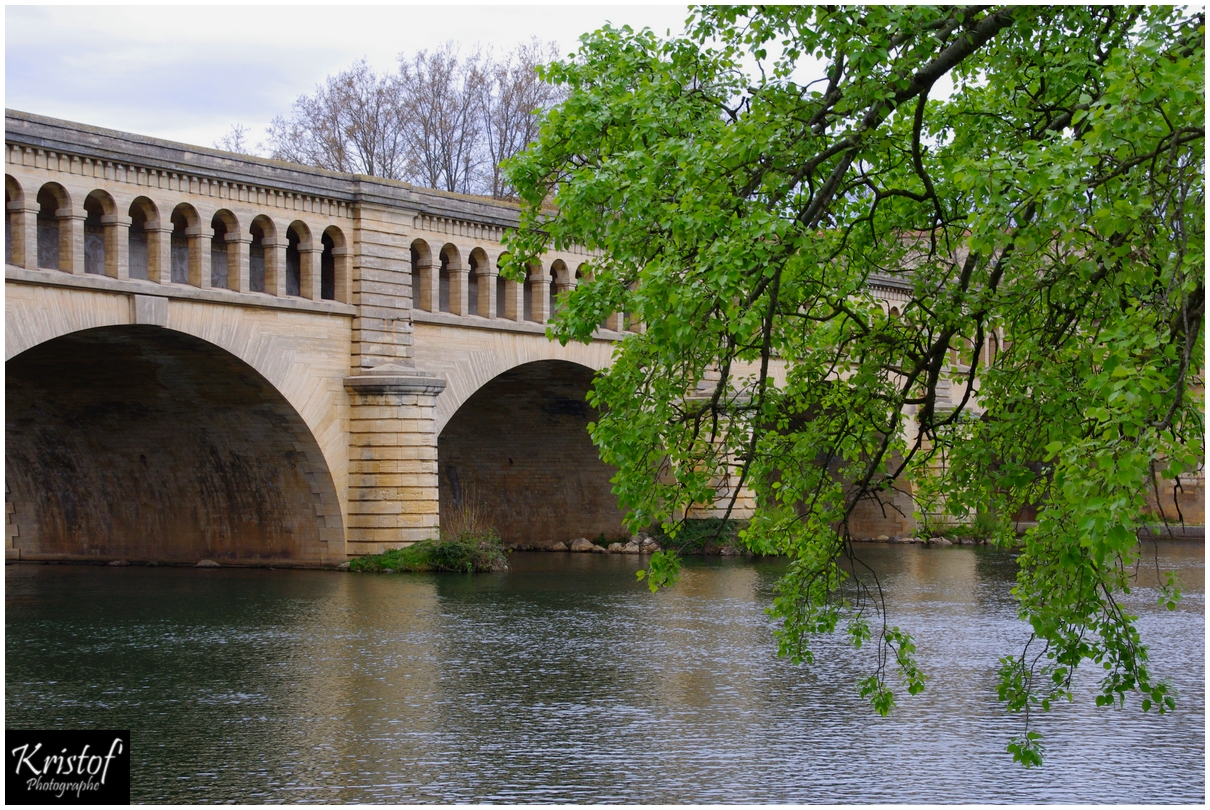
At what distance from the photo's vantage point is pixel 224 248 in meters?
24.3

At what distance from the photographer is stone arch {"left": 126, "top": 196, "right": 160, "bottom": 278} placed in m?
22.7

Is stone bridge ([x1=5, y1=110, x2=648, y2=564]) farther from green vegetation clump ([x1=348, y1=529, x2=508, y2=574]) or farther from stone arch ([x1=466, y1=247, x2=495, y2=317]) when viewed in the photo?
green vegetation clump ([x1=348, y1=529, x2=508, y2=574])

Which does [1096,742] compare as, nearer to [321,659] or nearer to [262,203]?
[321,659]

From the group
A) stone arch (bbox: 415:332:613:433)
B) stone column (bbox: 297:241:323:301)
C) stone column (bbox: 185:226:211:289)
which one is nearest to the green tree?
stone column (bbox: 185:226:211:289)

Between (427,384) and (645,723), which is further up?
(427,384)

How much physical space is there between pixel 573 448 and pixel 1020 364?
27.3 m

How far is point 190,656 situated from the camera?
612 inches

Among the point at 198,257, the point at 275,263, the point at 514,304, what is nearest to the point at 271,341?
the point at 275,263

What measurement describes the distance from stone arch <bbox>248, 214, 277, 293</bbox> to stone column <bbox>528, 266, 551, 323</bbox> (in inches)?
246

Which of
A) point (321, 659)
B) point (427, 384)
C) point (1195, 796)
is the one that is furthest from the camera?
point (427, 384)

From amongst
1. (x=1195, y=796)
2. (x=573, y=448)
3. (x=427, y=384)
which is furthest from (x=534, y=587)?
(x=1195, y=796)

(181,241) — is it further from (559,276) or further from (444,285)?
(559,276)

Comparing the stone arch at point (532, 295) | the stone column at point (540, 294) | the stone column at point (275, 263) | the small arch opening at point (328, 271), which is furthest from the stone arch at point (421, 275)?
the stone column at point (275, 263)

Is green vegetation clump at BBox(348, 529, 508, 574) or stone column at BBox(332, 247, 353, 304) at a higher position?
stone column at BBox(332, 247, 353, 304)
